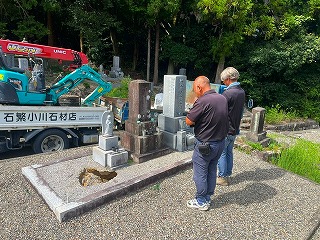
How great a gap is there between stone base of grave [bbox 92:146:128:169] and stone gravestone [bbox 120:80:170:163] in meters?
0.34

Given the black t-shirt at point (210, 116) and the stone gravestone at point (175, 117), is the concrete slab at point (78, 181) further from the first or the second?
the black t-shirt at point (210, 116)

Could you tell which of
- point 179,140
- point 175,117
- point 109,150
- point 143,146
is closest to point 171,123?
point 175,117

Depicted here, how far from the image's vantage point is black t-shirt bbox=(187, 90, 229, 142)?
10.9 ft

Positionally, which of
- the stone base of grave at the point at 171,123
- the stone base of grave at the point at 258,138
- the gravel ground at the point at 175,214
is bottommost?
the gravel ground at the point at 175,214

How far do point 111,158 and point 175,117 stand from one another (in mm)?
2074

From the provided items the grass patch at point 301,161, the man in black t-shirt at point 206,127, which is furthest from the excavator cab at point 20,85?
the grass patch at point 301,161

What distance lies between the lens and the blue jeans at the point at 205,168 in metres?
3.44

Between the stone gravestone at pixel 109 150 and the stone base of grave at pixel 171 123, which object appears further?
the stone base of grave at pixel 171 123

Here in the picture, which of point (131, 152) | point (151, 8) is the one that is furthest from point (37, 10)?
point (131, 152)

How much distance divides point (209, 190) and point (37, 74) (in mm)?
5008

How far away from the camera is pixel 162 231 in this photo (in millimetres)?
3270

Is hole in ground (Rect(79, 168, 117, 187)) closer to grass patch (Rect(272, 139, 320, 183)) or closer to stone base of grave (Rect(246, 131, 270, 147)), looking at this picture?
grass patch (Rect(272, 139, 320, 183))

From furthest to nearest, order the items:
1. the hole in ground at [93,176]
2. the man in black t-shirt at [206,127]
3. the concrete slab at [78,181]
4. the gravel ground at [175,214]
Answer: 1. the hole in ground at [93,176]
2. the concrete slab at [78,181]
3. the man in black t-shirt at [206,127]
4. the gravel ground at [175,214]

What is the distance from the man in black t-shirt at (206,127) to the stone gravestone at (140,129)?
Answer: 192 centimetres
